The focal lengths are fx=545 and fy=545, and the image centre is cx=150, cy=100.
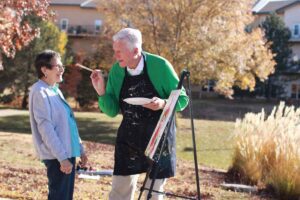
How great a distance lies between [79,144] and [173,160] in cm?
82

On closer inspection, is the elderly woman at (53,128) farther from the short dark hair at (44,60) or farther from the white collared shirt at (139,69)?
the white collared shirt at (139,69)

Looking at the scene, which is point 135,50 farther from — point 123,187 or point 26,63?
point 26,63

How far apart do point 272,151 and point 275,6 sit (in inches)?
1887

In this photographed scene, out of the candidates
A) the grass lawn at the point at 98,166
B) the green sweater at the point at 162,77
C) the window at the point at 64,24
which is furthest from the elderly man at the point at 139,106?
the window at the point at 64,24

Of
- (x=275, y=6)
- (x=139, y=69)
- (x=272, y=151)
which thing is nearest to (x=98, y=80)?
(x=139, y=69)

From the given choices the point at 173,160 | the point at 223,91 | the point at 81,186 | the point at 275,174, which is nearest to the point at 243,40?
the point at 223,91

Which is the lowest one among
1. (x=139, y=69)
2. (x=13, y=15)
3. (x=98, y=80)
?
(x=98, y=80)

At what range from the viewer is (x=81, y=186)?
7.87 metres

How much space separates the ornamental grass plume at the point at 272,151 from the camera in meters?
9.05

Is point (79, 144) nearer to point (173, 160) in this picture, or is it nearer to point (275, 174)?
point (173, 160)

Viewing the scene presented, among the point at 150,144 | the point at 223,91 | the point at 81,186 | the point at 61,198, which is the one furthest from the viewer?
the point at 223,91

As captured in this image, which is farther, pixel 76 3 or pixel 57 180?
pixel 76 3

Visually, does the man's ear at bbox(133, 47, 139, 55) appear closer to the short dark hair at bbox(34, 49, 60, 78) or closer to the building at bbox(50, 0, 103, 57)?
the short dark hair at bbox(34, 49, 60, 78)

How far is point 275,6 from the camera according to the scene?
55.7 meters
